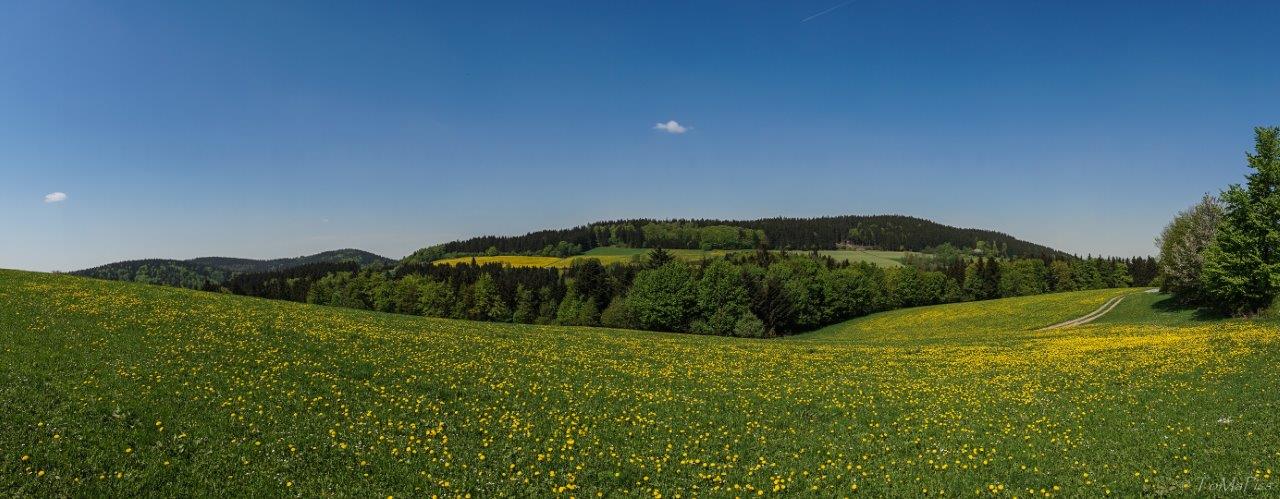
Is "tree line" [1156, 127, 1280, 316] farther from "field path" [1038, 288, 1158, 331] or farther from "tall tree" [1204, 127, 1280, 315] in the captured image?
"field path" [1038, 288, 1158, 331]

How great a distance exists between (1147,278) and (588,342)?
164538 millimetres

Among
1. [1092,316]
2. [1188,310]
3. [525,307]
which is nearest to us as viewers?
[1188,310]

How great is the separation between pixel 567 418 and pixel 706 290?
213ft

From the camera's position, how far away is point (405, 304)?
411 ft

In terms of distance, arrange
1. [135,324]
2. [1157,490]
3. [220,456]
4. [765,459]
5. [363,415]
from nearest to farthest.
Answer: [1157,490] → [220,456] → [765,459] → [363,415] → [135,324]

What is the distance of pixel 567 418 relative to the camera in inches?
652

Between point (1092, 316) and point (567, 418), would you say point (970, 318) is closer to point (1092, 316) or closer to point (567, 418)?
point (1092, 316)

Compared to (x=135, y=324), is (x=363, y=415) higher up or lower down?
lower down

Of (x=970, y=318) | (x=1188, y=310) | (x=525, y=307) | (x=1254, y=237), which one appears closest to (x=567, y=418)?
(x=1254, y=237)

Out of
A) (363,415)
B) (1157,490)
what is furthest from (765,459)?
(363,415)

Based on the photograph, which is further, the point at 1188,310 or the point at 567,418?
the point at 1188,310

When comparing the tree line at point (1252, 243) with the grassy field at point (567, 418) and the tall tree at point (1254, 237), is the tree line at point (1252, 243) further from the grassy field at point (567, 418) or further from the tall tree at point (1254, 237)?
the grassy field at point (567, 418)

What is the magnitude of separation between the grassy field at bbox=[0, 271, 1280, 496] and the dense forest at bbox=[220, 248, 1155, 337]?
171 feet

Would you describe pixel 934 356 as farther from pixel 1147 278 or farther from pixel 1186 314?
pixel 1147 278
